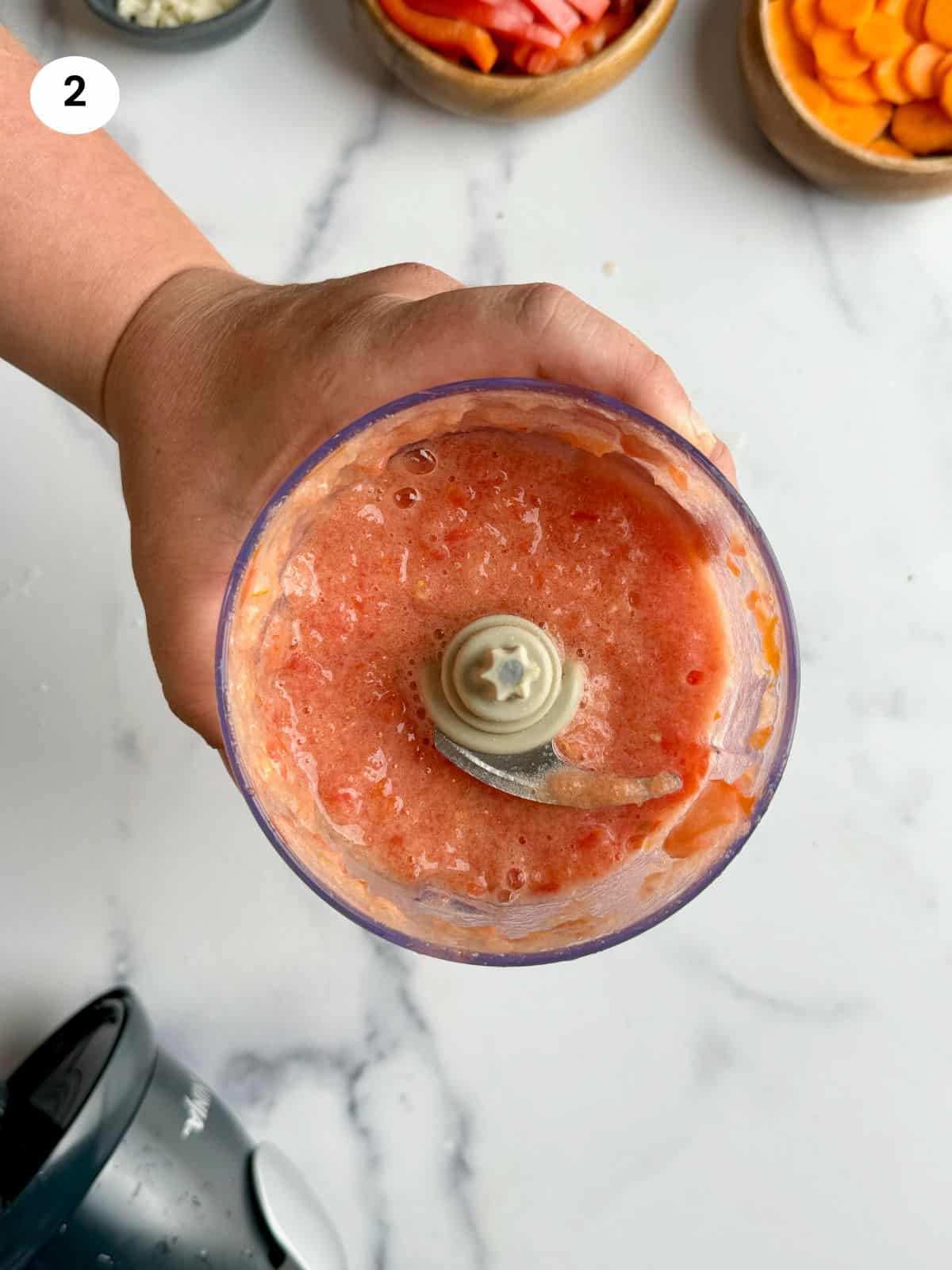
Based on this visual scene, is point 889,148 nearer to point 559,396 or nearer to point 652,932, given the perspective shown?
point 559,396

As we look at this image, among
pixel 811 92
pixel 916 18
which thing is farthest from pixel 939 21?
pixel 811 92

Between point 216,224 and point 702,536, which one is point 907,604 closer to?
point 702,536

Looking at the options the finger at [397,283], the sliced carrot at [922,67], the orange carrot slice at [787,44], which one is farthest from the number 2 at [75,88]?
the sliced carrot at [922,67]

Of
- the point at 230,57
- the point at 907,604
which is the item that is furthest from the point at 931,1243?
the point at 230,57

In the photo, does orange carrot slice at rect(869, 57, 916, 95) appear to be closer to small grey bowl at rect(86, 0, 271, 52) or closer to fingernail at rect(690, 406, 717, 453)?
fingernail at rect(690, 406, 717, 453)

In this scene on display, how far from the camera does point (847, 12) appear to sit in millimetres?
1084

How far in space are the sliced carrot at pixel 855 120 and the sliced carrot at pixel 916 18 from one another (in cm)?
7

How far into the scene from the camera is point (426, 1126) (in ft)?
3.66

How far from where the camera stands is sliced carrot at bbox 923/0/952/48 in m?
1.10

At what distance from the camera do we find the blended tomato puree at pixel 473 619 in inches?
29.7

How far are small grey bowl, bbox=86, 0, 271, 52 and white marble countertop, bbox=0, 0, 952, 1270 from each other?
15 cm

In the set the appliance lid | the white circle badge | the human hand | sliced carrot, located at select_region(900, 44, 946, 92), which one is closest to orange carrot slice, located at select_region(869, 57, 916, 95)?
sliced carrot, located at select_region(900, 44, 946, 92)

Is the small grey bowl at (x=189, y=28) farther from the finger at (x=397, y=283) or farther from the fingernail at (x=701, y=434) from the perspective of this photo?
the fingernail at (x=701, y=434)

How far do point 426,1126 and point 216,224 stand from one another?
35.5 inches
